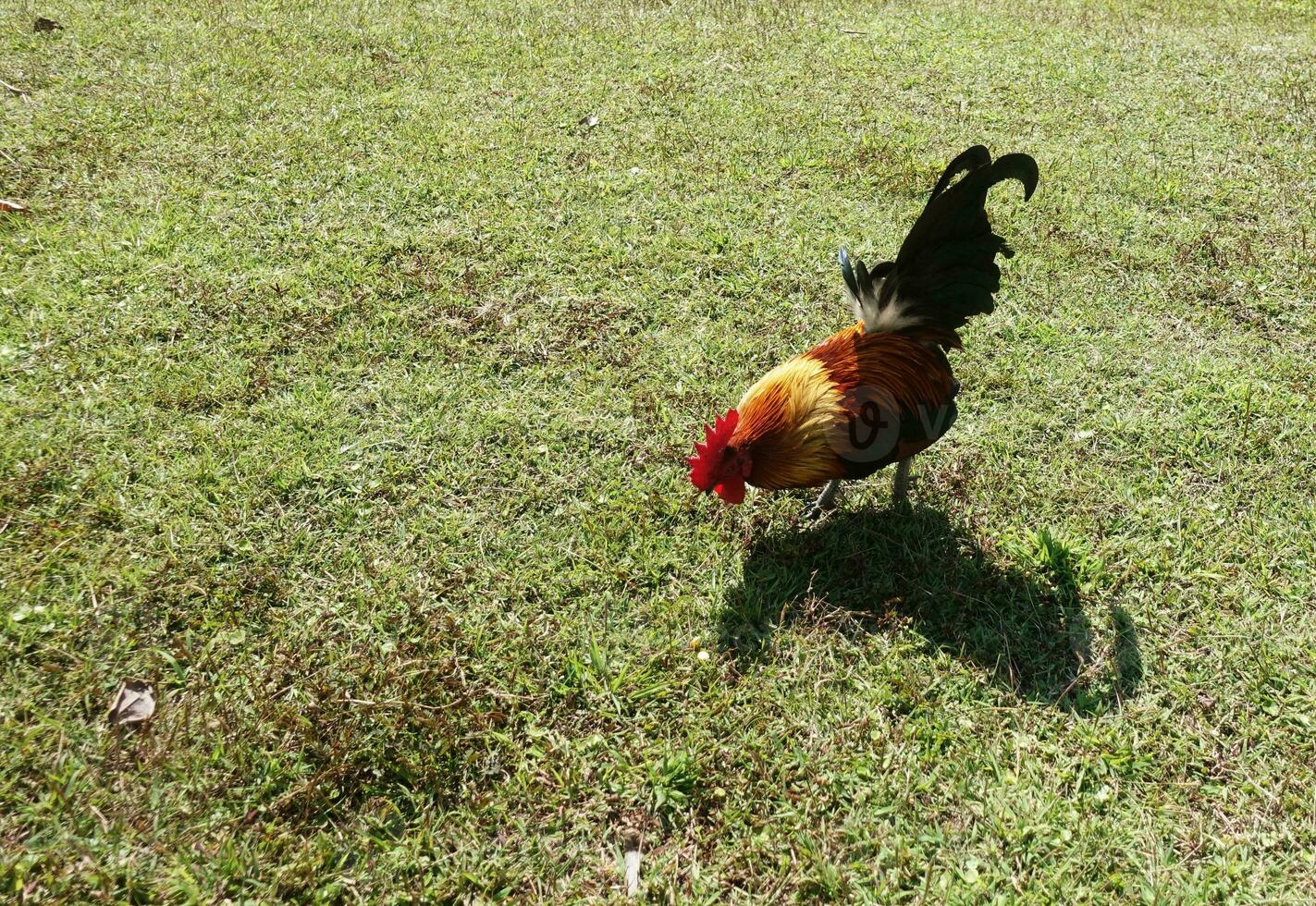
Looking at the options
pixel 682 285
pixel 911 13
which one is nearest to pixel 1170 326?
pixel 682 285

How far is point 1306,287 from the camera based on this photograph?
5.12 metres

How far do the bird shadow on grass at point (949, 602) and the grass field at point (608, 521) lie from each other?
21 millimetres

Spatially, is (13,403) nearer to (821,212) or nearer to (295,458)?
(295,458)

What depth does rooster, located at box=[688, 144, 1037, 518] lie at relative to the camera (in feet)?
10.0

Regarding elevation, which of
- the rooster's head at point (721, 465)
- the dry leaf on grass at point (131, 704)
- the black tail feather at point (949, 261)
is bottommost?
the dry leaf on grass at point (131, 704)

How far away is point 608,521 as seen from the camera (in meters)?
3.64

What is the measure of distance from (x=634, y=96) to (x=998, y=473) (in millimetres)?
5032

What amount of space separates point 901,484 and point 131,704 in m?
3.30

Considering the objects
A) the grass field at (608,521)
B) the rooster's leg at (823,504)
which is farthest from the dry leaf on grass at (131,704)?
the rooster's leg at (823,504)

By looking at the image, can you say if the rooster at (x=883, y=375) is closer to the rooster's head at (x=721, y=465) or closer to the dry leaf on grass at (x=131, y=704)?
the rooster's head at (x=721, y=465)

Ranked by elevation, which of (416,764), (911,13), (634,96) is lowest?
(416,764)

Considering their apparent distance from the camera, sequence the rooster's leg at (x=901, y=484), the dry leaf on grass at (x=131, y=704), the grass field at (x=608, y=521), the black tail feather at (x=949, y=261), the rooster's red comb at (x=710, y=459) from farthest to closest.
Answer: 1. the rooster's leg at (x=901, y=484)
2. the black tail feather at (x=949, y=261)
3. the rooster's red comb at (x=710, y=459)
4. the dry leaf on grass at (x=131, y=704)
5. the grass field at (x=608, y=521)

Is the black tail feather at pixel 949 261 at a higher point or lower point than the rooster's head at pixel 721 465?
higher

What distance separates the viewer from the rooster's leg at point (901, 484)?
3621 mm
